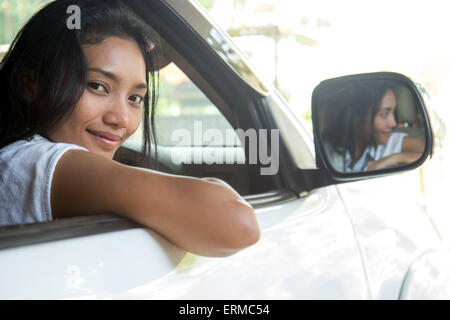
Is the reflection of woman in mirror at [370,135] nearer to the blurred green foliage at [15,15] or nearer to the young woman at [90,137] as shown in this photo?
the young woman at [90,137]

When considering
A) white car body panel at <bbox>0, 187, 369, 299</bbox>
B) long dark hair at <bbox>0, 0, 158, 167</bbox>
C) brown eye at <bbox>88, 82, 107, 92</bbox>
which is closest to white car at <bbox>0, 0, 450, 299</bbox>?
white car body panel at <bbox>0, 187, 369, 299</bbox>

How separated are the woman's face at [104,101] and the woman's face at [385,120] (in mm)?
756

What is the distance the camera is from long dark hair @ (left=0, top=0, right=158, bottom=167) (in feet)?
5.00

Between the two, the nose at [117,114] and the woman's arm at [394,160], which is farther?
the woman's arm at [394,160]

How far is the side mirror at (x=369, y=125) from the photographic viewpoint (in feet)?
5.80

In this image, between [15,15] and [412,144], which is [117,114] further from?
[412,144]

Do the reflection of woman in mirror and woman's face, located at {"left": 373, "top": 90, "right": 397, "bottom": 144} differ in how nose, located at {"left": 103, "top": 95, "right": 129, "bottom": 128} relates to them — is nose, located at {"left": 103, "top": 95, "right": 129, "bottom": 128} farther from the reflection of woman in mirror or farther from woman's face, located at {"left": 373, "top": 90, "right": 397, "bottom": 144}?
woman's face, located at {"left": 373, "top": 90, "right": 397, "bottom": 144}

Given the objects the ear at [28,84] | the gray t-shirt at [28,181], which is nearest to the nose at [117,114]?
the ear at [28,84]

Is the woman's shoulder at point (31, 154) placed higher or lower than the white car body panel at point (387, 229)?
higher

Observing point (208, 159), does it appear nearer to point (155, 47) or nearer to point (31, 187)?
point (155, 47)

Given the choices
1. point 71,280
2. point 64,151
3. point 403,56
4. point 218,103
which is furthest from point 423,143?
point 403,56

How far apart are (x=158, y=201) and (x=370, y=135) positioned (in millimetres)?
981

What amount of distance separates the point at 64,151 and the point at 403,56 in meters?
23.3
